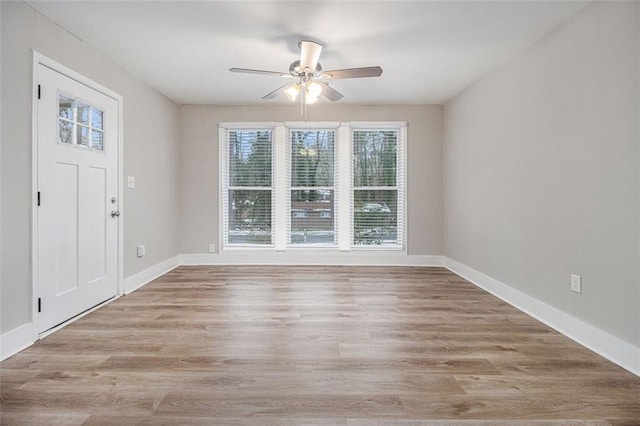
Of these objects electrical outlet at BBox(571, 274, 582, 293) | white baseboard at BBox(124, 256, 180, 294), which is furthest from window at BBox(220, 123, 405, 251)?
electrical outlet at BBox(571, 274, 582, 293)

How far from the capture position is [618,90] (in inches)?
81.3

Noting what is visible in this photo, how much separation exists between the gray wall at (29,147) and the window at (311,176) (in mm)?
1831

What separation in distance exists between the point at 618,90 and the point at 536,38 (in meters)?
1.03

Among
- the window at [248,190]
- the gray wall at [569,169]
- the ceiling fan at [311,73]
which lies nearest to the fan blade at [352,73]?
the ceiling fan at [311,73]

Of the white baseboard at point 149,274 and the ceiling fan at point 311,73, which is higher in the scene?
the ceiling fan at point 311,73

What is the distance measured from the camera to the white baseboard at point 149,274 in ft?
11.8

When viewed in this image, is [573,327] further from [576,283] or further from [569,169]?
[569,169]

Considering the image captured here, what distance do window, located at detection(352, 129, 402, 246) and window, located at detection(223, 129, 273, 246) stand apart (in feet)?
4.53

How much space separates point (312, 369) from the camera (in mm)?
1935

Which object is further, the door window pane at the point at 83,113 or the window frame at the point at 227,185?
the window frame at the point at 227,185

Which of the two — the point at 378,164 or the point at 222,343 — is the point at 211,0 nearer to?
the point at 222,343

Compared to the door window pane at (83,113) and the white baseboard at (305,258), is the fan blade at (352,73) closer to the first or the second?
the door window pane at (83,113)

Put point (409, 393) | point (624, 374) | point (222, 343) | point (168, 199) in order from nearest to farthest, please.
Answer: point (409, 393) → point (624, 374) → point (222, 343) → point (168, 199)

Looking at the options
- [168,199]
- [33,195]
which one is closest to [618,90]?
[33,195]
